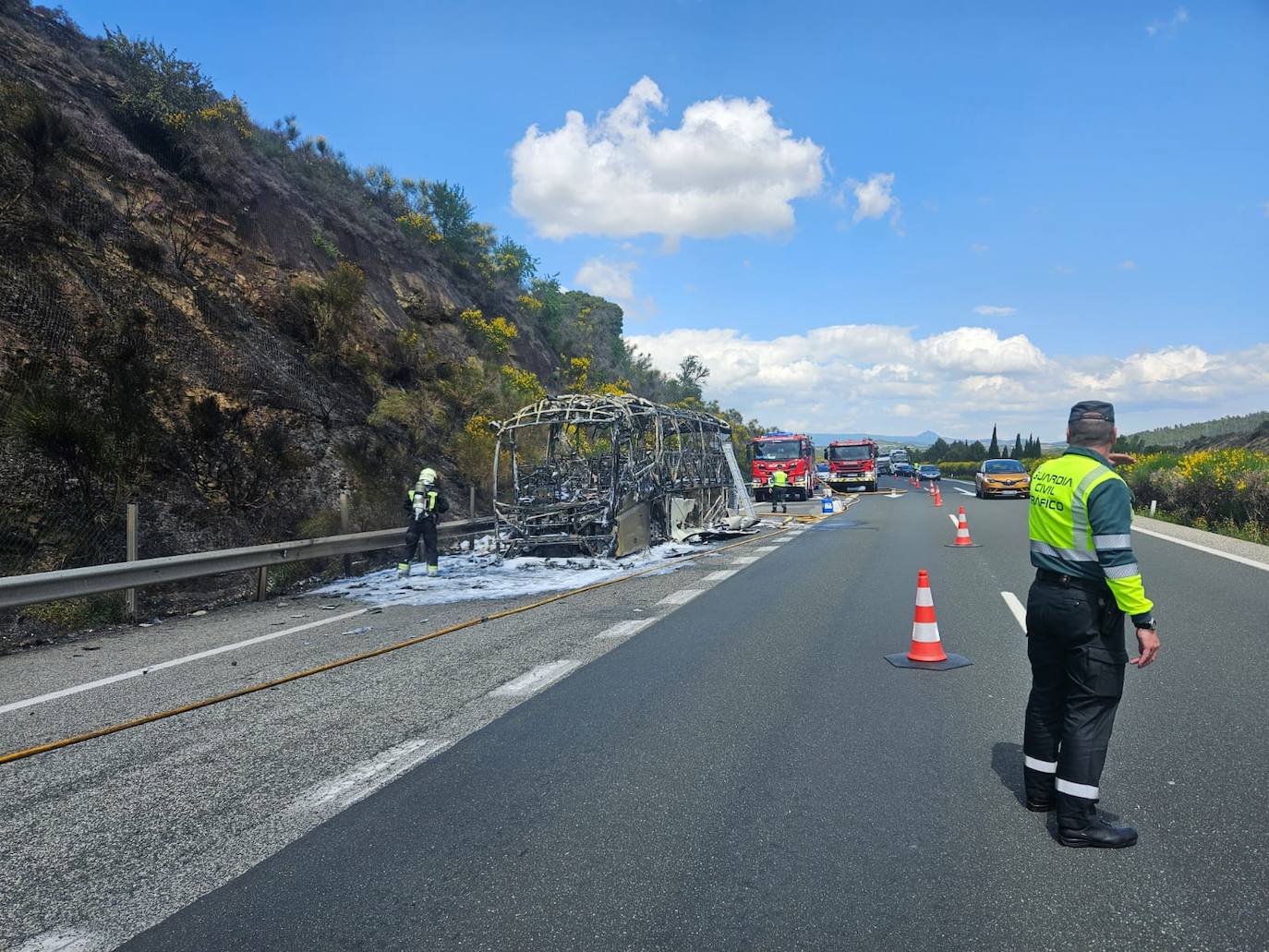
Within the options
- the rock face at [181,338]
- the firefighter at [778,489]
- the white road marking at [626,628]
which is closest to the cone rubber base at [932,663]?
the white road marking at [626,628]

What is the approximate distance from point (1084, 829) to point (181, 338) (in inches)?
649

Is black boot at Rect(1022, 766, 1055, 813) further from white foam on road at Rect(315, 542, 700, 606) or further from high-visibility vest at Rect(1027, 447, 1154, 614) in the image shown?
white foam on road at Rect(315, 542, 700, 606)

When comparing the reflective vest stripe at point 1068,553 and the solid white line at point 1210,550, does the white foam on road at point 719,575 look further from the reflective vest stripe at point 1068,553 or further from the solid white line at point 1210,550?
the reflective vest stripe at point 1068,553

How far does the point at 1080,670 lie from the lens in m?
3.50

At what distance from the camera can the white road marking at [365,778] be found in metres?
3.86

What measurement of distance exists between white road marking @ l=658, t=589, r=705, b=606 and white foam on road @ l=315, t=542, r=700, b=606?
148 cm

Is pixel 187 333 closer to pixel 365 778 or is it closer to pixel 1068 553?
pixel 365 778

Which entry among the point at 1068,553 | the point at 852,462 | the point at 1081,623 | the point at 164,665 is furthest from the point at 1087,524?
the point at 852,462

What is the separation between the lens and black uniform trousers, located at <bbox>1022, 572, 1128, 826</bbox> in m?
3.42

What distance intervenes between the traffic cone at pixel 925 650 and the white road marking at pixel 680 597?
3.18 meters

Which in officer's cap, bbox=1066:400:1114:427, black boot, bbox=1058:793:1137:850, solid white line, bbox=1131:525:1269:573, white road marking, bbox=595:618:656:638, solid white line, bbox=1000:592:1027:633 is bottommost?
white road marking, bbox=595:618:656:638

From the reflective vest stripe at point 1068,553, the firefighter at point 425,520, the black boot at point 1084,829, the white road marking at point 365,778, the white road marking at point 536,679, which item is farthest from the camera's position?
the firefighter at point 425,520

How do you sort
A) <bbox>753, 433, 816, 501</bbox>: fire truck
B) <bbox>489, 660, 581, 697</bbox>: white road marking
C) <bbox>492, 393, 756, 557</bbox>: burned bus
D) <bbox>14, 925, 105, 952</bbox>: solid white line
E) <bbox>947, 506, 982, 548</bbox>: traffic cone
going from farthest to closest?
<bbox>753, 433, 816, 501</bbox>: fire truck, <bbox>947, 506, 982, 548</bbox>: traffic cone, <bbox>492, 393, 756, 557</bbox>: burned bus, <bbox>489, 660, 581, 697</bbox>: white road marking, <bbox>14, 925, 105, 952</bbox>: solid white line

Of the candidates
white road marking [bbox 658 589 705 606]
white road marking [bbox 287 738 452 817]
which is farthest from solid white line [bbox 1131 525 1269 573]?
white road marking [bbox 287 738 452 817]
